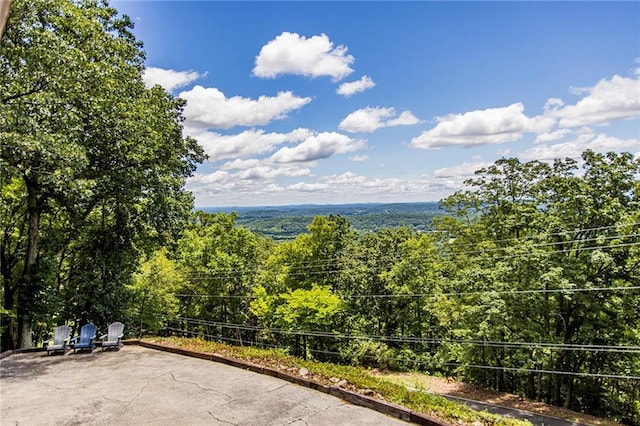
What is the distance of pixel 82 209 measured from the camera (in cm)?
1059

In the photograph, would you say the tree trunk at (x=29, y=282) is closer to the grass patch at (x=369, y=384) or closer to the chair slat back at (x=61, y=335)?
the chair slat back at (x=61, y=335)

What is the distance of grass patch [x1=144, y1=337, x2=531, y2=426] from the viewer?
436 cm

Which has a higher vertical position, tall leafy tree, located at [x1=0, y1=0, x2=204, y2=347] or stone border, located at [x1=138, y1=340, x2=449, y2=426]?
tall leafy tree, located at [x1=0, y1=0, x2=204, y2=347]

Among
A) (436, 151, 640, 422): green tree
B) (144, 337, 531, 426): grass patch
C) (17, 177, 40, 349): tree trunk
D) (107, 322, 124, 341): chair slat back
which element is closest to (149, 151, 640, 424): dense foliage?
(436, 151, 640, 422): green tree

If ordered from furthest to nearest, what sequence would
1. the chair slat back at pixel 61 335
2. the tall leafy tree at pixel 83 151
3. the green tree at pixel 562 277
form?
the green tree at pixel 562 277 → the chair slat back at pixel 61 335 → the tall leafy tree at pixel 83 151

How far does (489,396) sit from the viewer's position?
15570 mm

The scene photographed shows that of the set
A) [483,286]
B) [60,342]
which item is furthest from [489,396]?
[60,342]

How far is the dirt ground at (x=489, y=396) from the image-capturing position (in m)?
12.8

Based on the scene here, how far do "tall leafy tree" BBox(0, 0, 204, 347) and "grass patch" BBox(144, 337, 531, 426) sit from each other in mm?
4228

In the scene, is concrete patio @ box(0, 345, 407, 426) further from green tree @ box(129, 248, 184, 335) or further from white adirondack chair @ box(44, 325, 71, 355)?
green tree @ box(129, 248, 184, 335)

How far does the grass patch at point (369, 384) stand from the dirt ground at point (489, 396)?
6.52m

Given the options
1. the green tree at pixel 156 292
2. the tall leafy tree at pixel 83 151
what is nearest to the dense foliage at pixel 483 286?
the green tree at pixel 156 292

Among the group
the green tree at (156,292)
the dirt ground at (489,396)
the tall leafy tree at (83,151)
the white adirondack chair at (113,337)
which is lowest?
the dirt ground at (489,396)

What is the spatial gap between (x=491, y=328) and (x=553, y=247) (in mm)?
3494
